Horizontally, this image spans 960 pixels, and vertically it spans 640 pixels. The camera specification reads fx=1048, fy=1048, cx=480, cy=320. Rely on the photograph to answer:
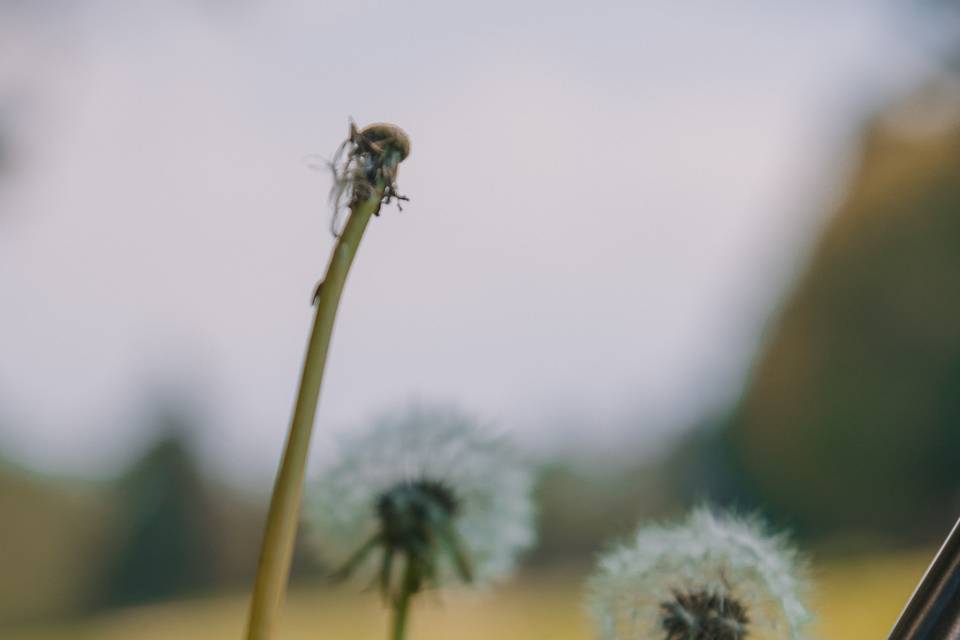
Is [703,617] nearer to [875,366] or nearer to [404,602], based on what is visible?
[404,602]

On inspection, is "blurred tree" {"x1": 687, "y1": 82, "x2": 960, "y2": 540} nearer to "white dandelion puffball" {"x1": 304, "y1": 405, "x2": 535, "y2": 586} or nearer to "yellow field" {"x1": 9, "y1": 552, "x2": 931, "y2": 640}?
"yellow field" {"x1": 9, "y1": 552, "x2": 931, "y2": 640}

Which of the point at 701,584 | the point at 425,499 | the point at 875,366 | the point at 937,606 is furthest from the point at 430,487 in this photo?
the point at 875,366

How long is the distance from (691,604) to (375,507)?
0.55ft

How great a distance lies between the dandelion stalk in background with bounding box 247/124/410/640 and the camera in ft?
0.73

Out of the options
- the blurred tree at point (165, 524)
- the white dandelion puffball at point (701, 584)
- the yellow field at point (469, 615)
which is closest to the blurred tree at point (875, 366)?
the yellow field at point (469, 615)

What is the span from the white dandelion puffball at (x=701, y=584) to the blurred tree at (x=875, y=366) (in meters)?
5.26

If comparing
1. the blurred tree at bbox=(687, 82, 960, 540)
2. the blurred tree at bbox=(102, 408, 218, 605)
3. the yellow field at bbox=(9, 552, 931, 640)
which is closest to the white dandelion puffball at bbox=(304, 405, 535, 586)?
the yellow field at bbox=(9, 552, 931, 640)

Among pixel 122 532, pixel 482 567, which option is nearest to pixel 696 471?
pixel 122 532

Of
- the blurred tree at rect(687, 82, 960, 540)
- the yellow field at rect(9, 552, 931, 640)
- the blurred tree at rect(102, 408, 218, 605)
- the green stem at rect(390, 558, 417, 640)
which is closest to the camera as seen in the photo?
the green stem at rect(390, 558, 417, 640)

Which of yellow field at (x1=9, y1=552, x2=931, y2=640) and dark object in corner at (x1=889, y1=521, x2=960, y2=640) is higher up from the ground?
yellow field at (x1=9, y1=552, x2=931, y2=640)

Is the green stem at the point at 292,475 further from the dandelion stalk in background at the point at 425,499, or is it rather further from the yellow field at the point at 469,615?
the yellow field at the point at 469,615

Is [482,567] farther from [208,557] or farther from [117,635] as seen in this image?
[208,557]

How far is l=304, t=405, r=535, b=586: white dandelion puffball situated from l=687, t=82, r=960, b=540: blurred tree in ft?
16.9

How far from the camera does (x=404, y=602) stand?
0.37m
